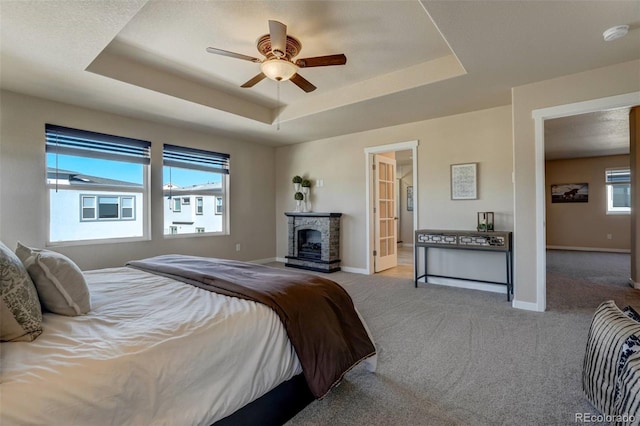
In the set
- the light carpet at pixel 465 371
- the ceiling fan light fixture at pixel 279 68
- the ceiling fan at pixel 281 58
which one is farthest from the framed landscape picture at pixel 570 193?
the ceiling fan light fixture at pixel 279 68

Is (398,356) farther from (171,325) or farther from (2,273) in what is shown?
(2,273)

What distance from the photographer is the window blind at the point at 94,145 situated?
379 centimetres

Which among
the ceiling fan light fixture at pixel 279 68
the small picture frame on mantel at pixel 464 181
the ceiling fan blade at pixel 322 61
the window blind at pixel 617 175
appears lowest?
the small picture frame on mantel at pixel 464 181

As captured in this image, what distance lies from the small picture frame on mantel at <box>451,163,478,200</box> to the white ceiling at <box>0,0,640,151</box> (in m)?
0.80

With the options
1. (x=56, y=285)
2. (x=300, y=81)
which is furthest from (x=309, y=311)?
(x=300, y=81)

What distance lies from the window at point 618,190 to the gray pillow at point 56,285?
1069 centimetres

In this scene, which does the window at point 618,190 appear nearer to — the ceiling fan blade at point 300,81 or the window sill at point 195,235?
the ceiling fan blade at point 300,81

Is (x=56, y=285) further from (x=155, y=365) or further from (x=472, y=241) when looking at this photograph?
(x=472, y=241)

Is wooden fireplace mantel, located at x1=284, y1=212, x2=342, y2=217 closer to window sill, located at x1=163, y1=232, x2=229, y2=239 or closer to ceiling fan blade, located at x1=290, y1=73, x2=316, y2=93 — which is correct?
window sill, located at x1=163, y1=232, x2=229, y2=239

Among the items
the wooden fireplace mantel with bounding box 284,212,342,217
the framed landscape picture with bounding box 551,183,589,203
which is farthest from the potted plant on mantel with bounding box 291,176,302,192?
the framed landscape picture with bounding box 551,183,589,203

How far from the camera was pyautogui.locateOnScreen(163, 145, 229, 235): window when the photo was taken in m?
4.89

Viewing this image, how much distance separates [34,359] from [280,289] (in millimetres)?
1020

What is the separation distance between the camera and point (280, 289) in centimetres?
174

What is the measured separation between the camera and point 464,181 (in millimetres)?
A: 4387
